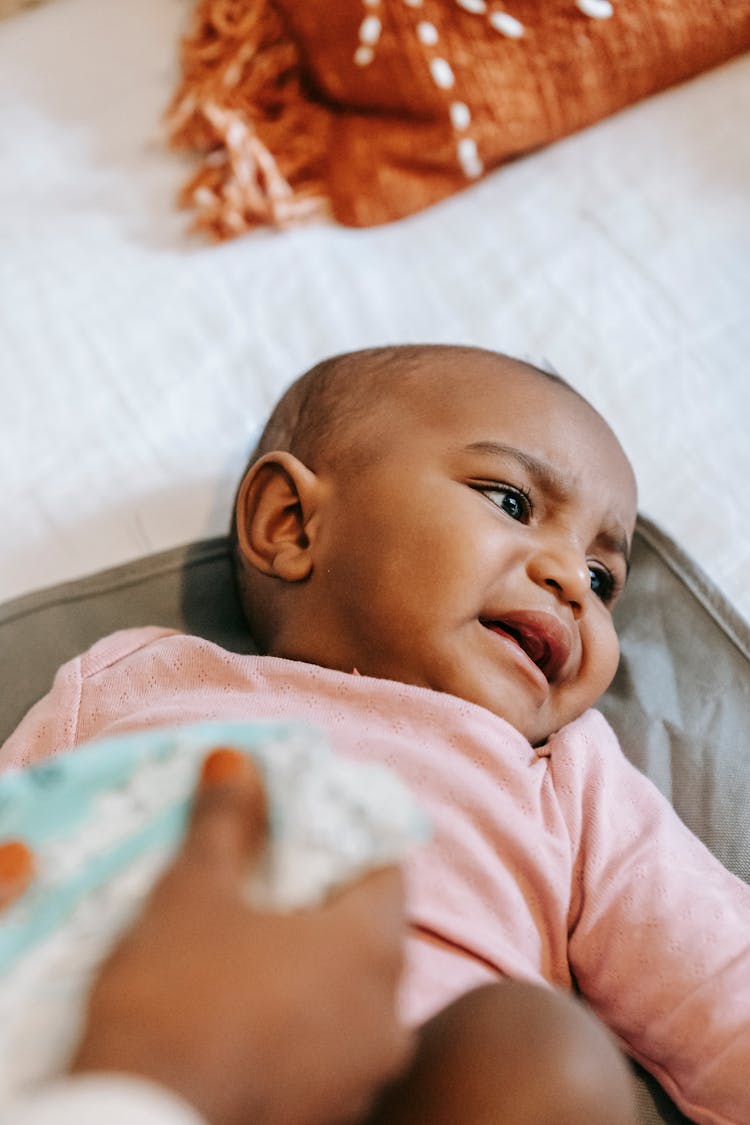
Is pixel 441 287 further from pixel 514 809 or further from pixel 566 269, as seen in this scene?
pixel 514 809

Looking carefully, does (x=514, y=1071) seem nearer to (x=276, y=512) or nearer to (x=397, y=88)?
(x=276, y=512)

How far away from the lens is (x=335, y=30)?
128 centimetres

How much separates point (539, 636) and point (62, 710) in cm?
37

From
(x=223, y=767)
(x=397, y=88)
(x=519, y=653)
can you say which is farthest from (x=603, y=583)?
(x=397, y=88)

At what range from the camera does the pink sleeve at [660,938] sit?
0.69 m

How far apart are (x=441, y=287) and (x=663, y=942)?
30.5 inches

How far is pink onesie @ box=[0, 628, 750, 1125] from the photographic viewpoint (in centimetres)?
69

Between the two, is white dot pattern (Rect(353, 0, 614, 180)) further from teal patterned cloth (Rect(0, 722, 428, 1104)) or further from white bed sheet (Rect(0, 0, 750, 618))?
teal patterned cloth (Rect(0, 722, 428, 1104))

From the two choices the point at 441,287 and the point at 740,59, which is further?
the point at 740,59

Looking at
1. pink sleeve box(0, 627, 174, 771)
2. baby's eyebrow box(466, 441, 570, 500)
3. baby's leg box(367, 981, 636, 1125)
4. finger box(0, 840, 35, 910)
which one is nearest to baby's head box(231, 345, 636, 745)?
baby's eyebrow box(466, 441, 570, 500)

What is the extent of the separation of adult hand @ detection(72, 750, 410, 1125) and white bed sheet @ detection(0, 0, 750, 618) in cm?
64

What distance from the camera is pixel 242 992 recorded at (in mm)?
419

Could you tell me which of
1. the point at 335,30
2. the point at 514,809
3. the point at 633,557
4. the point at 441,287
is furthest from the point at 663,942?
the point at 335,30

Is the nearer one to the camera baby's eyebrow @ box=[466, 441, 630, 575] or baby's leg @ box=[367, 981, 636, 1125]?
baby's leg @ box=[367, 981, 636, 1125]
